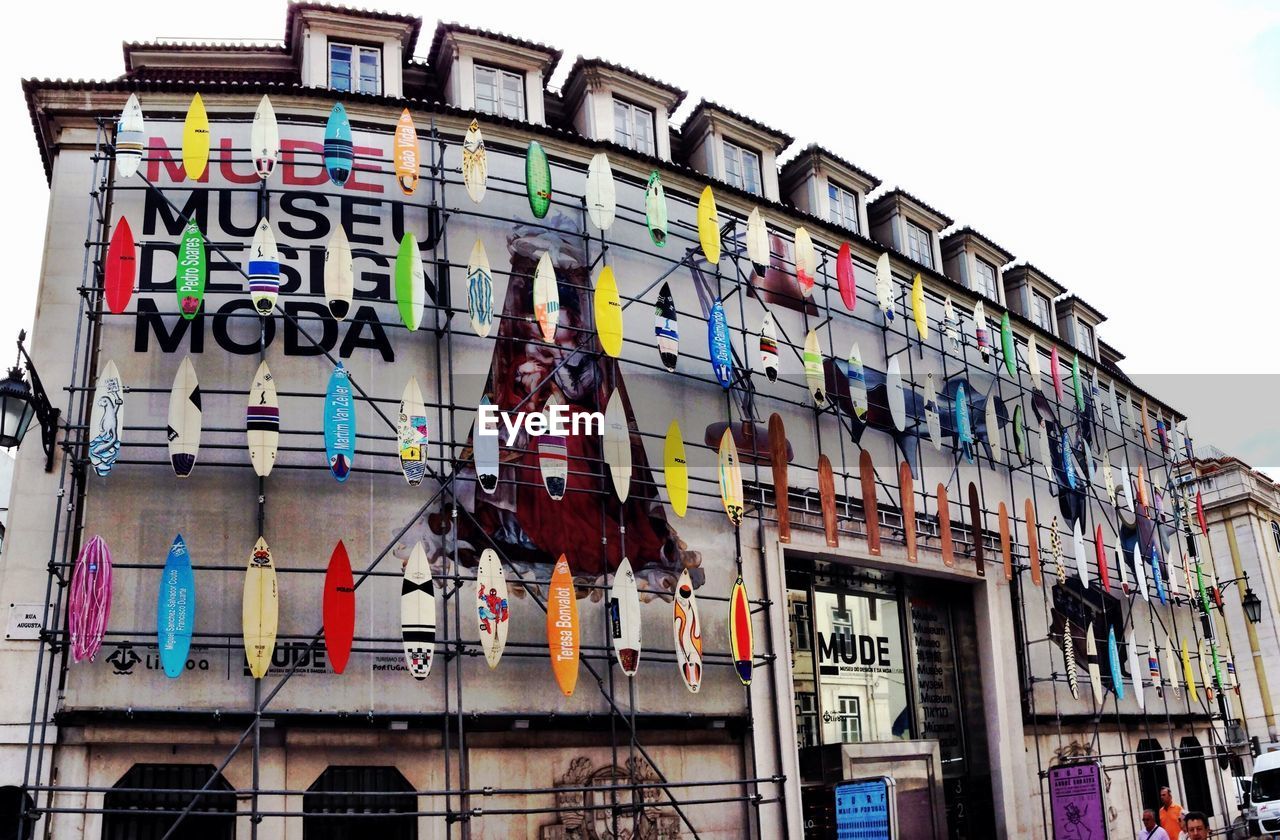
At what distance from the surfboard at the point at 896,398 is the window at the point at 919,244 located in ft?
13.9

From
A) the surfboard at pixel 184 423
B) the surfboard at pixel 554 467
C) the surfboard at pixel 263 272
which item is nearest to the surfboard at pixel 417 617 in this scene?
the surfboard at pixel 554 467

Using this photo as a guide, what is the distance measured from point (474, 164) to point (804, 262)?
6.81m

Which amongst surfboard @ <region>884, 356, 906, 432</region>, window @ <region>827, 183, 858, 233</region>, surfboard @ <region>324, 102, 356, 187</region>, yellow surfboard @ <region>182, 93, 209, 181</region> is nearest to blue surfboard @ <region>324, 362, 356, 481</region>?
surfboard @ <region>324, 102, 356, 187</region>

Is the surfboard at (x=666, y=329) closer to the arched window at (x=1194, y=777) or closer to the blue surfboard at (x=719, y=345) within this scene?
the blue surfboard at (x=719, y=345)

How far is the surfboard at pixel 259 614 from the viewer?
45.5ft

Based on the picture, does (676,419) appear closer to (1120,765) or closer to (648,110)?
(648,110)

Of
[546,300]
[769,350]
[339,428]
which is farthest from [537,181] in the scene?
[339,428]

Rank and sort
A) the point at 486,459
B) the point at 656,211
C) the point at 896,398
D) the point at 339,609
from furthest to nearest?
the point at 896,398 → the point at 656,211 → the point at 486,459 → the point at 339,609

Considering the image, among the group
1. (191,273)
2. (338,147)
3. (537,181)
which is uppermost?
(537,181)

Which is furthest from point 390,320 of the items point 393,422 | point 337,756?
point 337,756

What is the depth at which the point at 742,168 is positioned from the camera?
22953 millimetres

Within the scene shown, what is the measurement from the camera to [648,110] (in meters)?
21.6

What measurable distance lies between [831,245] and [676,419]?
639cm

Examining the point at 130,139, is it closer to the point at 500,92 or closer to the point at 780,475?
the point at 500,92
